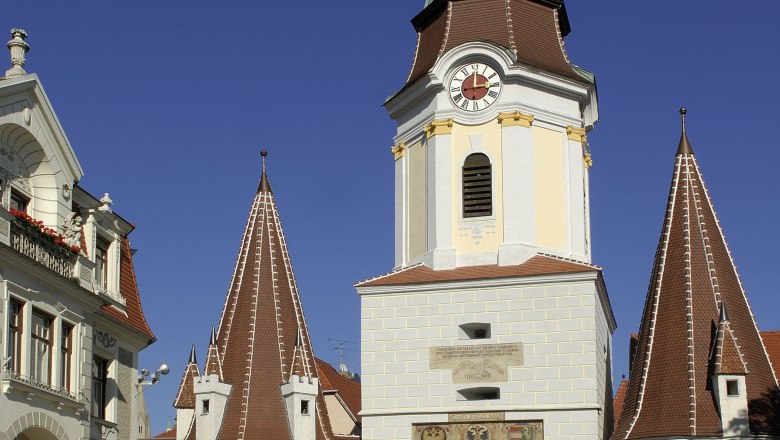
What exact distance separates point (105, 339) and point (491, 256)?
10.1 m

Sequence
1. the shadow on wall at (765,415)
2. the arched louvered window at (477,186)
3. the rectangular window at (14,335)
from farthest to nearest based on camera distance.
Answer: the arched louvered window at (477,186) → the shadow on wall at (765,415) → the rectangular window at (14,335)

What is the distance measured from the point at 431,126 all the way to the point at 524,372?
6878mm

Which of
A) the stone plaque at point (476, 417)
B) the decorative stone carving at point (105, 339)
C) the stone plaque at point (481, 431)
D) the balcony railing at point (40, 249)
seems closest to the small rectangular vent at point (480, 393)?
the stone plaque at point (476, 417)

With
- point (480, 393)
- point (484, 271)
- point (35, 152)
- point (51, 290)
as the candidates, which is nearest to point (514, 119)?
point (484, 271)

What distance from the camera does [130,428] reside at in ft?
101

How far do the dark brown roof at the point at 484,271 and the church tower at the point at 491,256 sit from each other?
5 cm

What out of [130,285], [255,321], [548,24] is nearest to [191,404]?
[255,321]

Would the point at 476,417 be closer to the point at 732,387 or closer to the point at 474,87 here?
the point at 732,387

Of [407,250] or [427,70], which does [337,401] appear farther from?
[427,70]

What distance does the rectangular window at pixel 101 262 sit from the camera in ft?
98.4

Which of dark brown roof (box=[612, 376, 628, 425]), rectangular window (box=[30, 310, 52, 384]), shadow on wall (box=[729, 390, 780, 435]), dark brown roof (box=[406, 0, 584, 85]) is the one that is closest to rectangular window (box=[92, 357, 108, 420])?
rectangular window (box=[30, 310, 52, 384])

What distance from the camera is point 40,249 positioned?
25672 mm

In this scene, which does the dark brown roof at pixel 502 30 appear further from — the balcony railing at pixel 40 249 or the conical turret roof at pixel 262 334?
the balcony railing at pixel 40 249

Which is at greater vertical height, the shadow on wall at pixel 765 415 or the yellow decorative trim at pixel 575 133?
the yellow decorative trim at pixel 575 133
